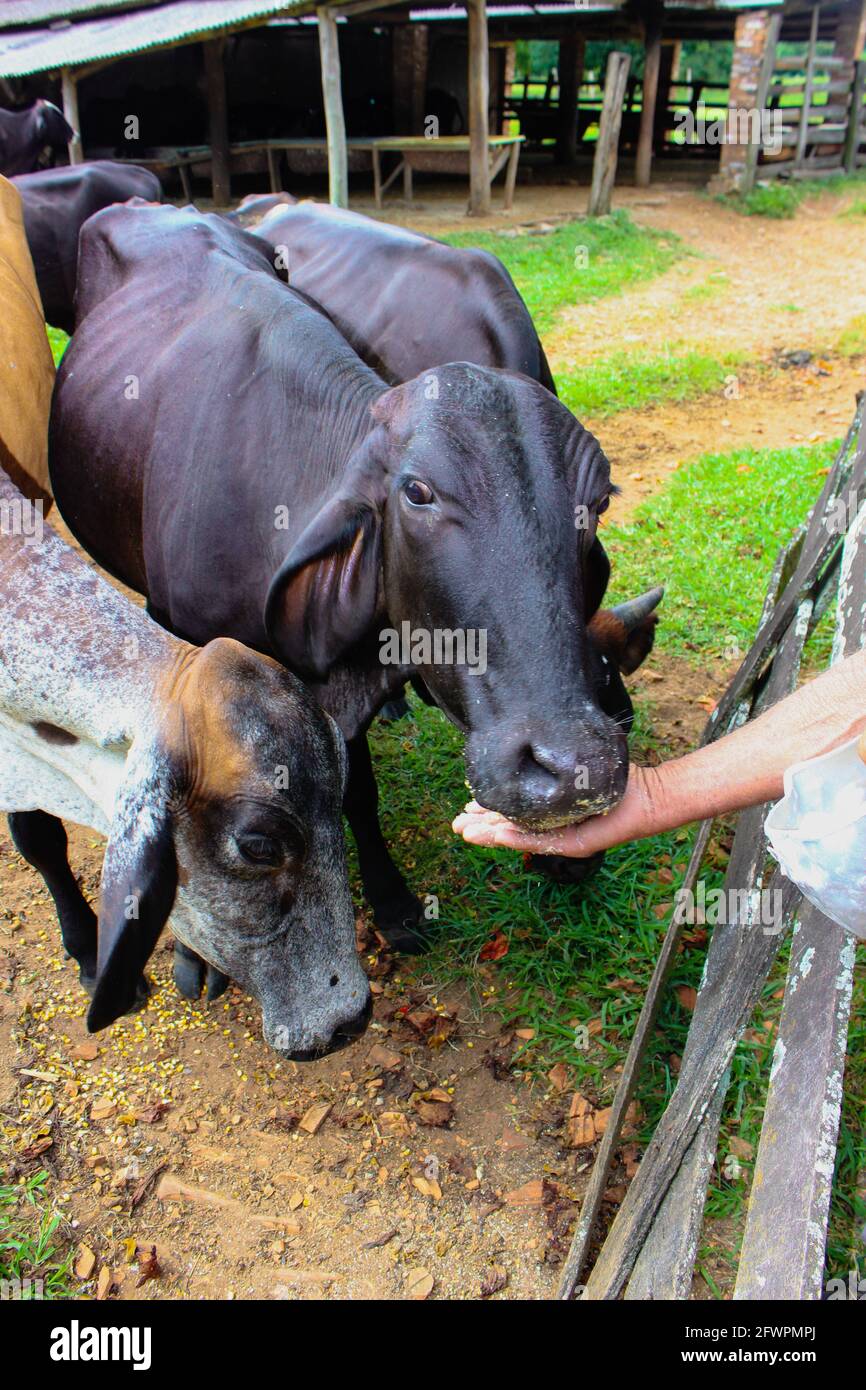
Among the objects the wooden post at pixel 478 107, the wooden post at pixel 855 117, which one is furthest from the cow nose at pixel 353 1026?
the wooden post at pixel 855 117

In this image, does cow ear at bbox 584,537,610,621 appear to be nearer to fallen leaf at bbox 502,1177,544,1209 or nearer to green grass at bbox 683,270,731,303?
fallen leaf at bbox 502,1177,544,1209

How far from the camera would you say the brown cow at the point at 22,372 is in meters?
3.59

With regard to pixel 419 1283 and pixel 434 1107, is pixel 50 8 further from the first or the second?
pixel 419 1283

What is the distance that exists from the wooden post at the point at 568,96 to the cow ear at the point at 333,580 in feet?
70.6

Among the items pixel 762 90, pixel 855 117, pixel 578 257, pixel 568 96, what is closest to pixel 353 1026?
pixel 578 257

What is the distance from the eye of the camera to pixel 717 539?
6.06 m

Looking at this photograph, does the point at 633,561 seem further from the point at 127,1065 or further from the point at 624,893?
the point at 127,1065

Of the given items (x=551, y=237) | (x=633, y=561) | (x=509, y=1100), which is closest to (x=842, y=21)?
(x=551, y=237)

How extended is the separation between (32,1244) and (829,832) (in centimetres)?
230

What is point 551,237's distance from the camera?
13.7 meters

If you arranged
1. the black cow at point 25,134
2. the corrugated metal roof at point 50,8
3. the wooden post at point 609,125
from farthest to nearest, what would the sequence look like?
the corrugated metal roof at point 50,8, the wooden post at point 609,125, the black cow at point 25,134

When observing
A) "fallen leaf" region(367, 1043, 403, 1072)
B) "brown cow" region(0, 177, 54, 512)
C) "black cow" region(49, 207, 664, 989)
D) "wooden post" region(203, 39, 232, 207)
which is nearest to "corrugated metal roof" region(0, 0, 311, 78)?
"wooden post" region(203, 39, 232, 207)

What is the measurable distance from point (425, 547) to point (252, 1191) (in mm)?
1825

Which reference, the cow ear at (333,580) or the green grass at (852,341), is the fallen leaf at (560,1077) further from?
the green grass at (852,341)
